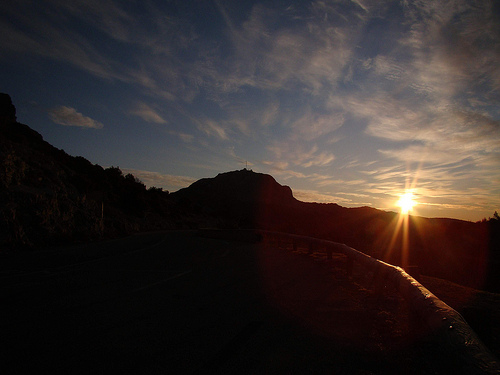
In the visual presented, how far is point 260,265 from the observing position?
1054cm

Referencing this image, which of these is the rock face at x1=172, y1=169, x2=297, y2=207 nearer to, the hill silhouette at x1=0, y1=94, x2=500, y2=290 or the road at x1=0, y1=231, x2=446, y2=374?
the hill silhouette at x1=0, y1=94, x2=500, y2=290

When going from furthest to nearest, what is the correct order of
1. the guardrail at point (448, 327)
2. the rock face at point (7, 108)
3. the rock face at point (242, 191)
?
the rock face at point (242, 191)
the rock face at point (7, 108)
the guardrail at point (448, 327)

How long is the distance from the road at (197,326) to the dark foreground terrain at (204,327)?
0.02 m

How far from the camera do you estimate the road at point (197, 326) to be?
3.24 meters

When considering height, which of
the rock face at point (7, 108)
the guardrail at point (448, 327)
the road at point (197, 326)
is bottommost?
the road at point (197, 326)

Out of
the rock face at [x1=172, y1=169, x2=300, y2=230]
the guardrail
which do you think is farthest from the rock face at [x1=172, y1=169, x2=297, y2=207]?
the guardrail

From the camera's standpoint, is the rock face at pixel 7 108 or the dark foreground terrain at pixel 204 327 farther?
the rock face at pixel 7 108

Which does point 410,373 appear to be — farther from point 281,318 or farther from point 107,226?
point 107,226

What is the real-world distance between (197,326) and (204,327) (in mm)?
105

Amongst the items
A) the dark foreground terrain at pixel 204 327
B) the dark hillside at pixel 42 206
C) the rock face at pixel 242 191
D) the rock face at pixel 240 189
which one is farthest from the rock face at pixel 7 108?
the rock face at pixel 240 189

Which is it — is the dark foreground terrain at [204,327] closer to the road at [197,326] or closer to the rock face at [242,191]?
the road at [197,326]

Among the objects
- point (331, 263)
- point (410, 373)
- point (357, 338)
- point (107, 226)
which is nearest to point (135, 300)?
point (357, 338)

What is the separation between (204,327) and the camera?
4.32 metres

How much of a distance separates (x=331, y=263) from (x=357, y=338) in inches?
313
